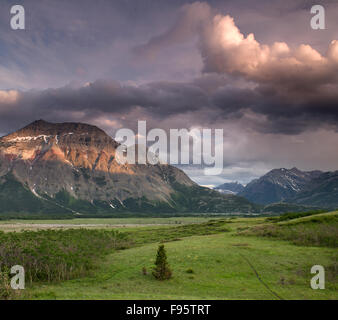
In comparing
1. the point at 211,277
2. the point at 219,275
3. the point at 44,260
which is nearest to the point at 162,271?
the point at 211,277

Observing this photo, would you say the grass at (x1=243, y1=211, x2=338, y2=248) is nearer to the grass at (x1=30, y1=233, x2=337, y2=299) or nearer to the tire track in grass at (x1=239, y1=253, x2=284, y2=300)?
the grass at (x1=30, y1=233, x2=337, y2=299)

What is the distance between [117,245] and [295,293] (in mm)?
67760

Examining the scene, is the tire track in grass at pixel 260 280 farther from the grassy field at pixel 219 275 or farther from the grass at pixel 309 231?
the grass at pixel 309 231

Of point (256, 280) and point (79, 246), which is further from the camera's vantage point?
point (79, 246)

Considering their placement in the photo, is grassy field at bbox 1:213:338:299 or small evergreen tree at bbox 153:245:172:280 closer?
grassy field at bbox 1:213:338:299

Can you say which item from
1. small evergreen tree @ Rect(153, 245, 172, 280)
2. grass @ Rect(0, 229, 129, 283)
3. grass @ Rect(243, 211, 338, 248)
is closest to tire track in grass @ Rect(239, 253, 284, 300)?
small evergreen tree @ Rect(153, 245, 172, 280)

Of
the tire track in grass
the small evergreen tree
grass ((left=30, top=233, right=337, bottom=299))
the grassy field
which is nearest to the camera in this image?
the tire track in grass

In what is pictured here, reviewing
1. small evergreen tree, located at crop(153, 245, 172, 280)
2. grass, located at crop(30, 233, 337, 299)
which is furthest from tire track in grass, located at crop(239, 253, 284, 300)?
small evergreen tree, located at crop(153, 245, 172, 280)

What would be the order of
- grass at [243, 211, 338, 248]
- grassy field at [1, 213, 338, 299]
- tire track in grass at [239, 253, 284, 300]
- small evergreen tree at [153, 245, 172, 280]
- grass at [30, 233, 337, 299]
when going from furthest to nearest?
grass at [243, 211, 338, 248], small evergreen tree at [153, 245, 172, 280], grassy field at [1, 213, 338, 299], grass at [30, 233, 337, 299], tire track in grass at [239, 253, 284, 300]

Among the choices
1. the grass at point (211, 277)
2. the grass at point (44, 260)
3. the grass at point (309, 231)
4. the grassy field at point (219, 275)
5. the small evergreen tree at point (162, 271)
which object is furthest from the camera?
the grass at point (309, 231)

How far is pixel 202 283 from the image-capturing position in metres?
45.4

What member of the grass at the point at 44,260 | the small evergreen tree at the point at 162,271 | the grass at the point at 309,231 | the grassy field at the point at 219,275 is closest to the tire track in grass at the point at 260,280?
the grassy field at the point at 219,275
